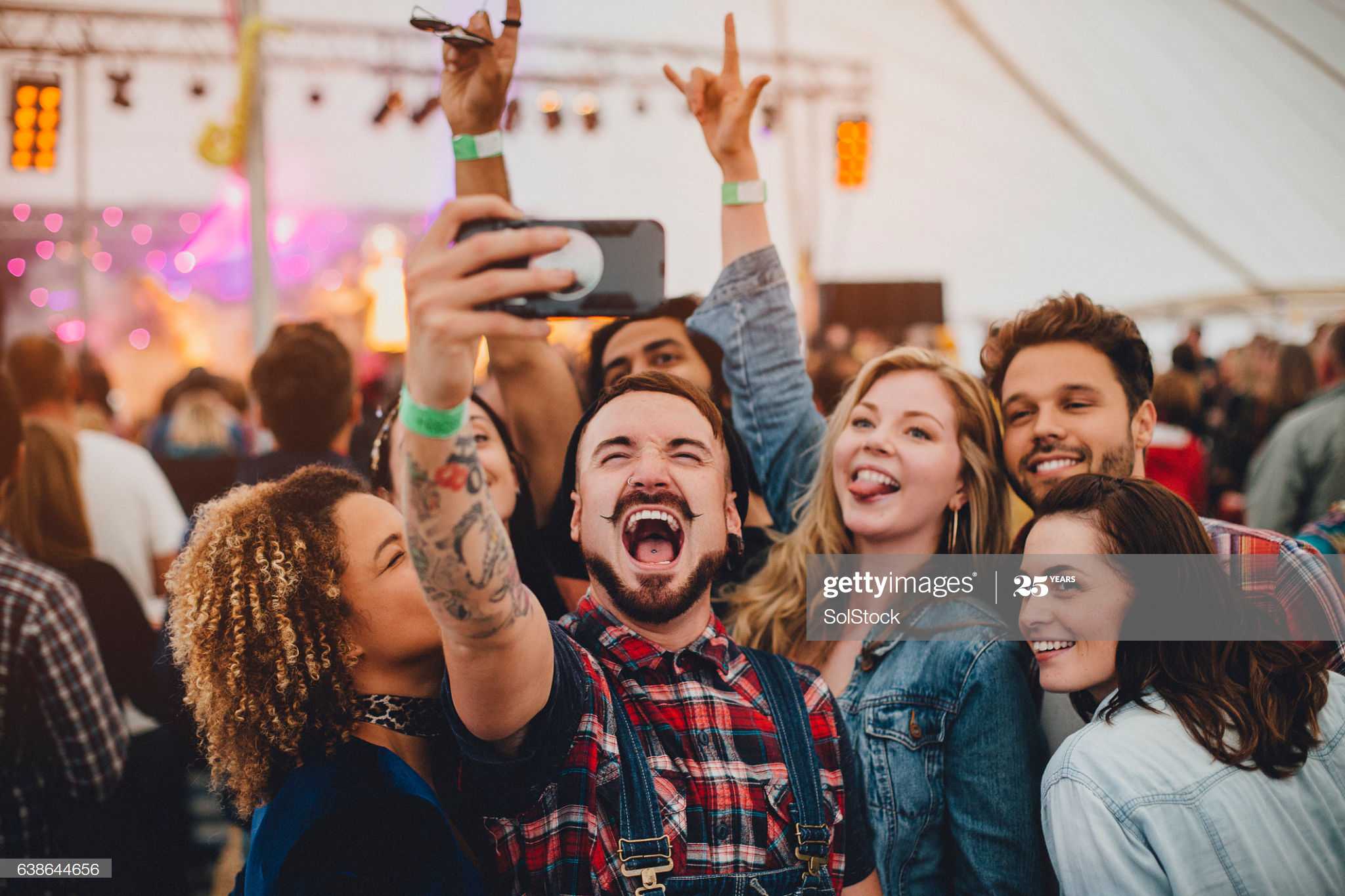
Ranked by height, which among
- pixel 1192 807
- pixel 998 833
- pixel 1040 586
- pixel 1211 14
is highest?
pixel 1211 14

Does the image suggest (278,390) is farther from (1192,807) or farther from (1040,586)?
(1192,807)

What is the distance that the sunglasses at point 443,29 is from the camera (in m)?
1.37

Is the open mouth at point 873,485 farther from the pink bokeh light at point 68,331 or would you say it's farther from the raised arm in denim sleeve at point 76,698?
the pink bokeh light at point 68,331

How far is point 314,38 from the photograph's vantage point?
972cm

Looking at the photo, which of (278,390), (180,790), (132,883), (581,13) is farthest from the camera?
(581,13)

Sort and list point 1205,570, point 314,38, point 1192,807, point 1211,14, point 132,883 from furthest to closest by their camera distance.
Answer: point 314,38 < point 1211,14 < point 132,883 < point 1205,570 < point 1192,807

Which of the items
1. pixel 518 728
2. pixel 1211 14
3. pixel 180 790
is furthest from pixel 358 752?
pixel 1211 14

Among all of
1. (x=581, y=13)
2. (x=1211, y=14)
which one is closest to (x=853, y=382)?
(x=1211, y=14)

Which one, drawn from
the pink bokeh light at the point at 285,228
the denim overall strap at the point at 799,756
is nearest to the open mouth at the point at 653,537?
the denim overall strap at the point at 799,756

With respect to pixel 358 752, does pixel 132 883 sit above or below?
below

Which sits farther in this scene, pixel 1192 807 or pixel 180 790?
pixel 180 790

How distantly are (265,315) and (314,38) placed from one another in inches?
219

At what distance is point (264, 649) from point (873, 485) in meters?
1.16

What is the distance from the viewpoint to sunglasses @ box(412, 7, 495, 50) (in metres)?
1.37
